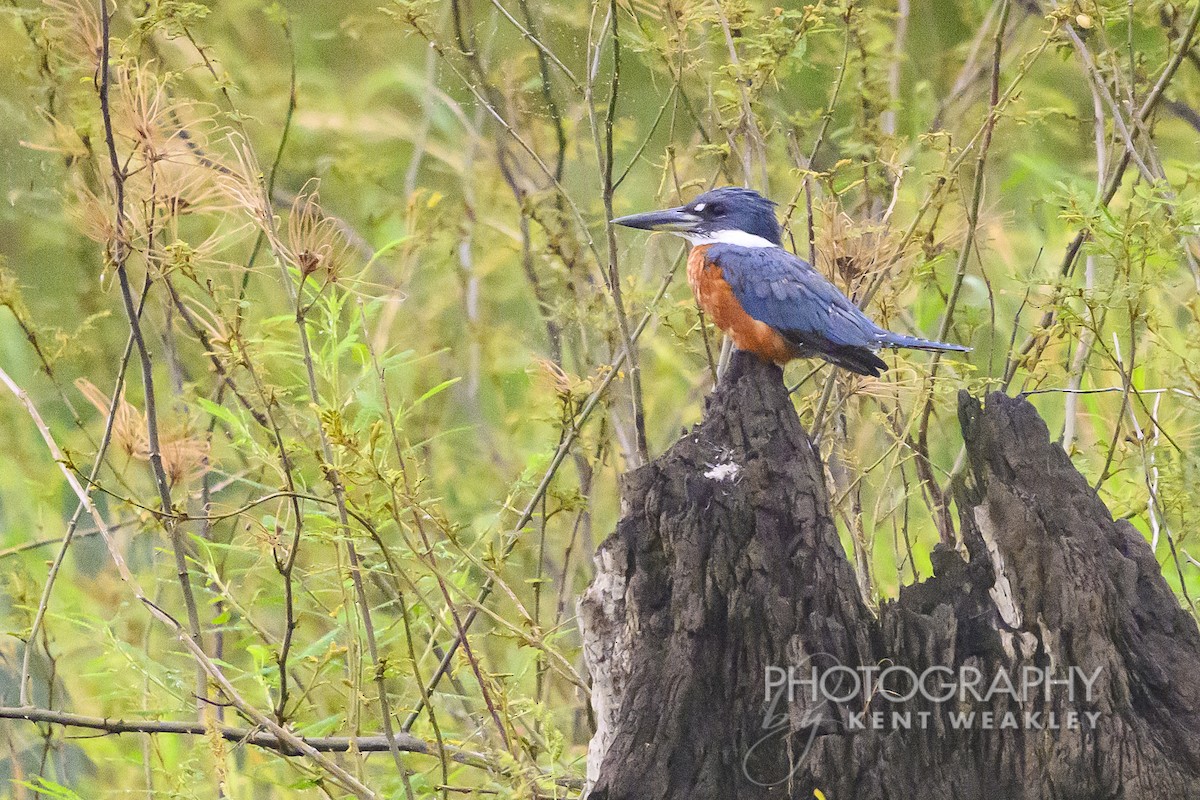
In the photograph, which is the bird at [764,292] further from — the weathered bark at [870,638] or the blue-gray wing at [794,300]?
the weathered bark at [870,638]

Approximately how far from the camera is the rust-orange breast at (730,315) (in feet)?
7.57

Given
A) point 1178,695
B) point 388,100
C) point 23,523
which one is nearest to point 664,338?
point 388,100

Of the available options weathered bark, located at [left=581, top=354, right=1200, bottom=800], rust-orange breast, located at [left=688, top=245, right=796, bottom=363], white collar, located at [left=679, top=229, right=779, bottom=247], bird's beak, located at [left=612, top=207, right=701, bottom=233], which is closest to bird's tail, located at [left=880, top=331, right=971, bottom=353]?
rust-orange breast, located at [left=688, top=245, right=796, bottom=363]

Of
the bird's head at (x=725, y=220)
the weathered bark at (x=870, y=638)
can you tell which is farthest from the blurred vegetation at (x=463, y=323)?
the weathered bark at (x=870, y=638)

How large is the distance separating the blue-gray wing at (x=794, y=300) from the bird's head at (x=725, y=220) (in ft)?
0.36

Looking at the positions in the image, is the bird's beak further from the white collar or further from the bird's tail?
the bird's tail

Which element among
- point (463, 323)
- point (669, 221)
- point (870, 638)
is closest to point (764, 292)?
point (669, 221)

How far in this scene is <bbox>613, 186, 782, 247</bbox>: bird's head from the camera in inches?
103

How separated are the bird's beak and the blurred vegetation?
4.4 inches

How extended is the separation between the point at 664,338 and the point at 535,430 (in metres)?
0.52

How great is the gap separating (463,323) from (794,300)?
2.25 m

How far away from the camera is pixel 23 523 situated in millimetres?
3854

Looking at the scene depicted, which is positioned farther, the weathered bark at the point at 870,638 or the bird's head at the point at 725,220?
the bird's head at the point at 725,220

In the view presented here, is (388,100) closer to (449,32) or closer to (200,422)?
(449,32)
